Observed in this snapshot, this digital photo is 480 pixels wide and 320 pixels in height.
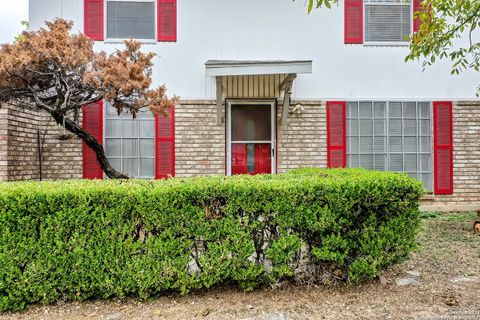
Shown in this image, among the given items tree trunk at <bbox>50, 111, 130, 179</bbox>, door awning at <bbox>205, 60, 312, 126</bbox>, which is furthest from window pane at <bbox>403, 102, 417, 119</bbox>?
tree trunk at <bbox>50, 111, 130, 179</bbox>

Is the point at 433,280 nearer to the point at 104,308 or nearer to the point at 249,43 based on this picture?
the point at 104,308

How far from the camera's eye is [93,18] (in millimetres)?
7004

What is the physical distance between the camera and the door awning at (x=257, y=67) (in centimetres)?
607

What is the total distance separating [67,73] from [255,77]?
11.7ft

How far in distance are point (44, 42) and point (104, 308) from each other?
3.41 metres

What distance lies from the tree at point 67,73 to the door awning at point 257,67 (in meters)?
1.20

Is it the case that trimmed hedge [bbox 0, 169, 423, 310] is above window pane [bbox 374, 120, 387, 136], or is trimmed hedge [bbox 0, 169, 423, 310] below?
below

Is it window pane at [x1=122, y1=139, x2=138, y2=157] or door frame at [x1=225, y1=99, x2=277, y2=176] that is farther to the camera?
door frame at [x1=225, y1=99, x2=277, y2=176]

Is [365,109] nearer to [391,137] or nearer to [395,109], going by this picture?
[395,109]

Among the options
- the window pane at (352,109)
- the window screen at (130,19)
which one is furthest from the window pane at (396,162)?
the window screen at (130,19)

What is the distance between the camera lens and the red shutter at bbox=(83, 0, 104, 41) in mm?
7000

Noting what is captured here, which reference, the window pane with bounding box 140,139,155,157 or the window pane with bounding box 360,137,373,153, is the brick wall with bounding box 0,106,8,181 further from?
the window pane with bounding box 360,137,373,153

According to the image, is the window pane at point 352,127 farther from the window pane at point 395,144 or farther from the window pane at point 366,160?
the window pane at point 395,144

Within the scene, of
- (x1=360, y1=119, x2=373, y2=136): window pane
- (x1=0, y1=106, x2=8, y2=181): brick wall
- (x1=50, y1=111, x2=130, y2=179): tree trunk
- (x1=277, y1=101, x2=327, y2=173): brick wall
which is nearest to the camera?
(x1=50, y1=111, x2=130, y2=179): tree trunk
